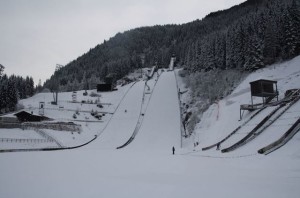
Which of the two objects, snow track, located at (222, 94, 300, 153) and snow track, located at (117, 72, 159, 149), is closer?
snow track, located at (222, 94, 300, 153)

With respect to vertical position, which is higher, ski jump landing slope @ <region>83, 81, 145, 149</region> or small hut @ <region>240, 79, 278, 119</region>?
small hut @ <region>240, 79, 278, 119</region>

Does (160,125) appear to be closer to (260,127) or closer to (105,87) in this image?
(260,127)

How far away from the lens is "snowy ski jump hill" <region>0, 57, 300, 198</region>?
1038 cm

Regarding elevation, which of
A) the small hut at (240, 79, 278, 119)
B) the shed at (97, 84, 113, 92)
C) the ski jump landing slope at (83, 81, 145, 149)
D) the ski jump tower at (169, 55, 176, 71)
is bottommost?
the ski jump landing slope at (83, 81, 145, 149)

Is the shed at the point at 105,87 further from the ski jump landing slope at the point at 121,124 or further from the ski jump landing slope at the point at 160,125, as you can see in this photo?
the ski jump landing slope at the point at 160,125

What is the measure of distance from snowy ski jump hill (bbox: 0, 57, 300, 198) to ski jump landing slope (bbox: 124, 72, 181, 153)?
152 mm

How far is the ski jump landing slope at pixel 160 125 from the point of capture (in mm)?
42312

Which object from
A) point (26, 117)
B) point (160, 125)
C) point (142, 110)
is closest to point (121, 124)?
point (142, 110)

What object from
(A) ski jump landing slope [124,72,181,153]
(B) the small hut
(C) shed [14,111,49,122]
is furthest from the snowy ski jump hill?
(C) shed [14,111,49,122]

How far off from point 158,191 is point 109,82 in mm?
87211

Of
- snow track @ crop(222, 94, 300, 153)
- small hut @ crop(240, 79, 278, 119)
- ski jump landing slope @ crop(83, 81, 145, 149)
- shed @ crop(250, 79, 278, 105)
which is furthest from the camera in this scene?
ski jump landing slope @ crop(83, 81, 145, 149)

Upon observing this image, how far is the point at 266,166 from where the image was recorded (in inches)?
643

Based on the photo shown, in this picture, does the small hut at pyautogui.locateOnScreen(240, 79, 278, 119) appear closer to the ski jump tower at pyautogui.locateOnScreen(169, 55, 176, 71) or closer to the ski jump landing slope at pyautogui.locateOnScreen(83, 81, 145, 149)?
the ski jump landing slope at pyautogui.locateOnScreen(83, 81, 145, 149)

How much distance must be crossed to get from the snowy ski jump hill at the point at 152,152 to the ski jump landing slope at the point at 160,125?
0.15 metres
